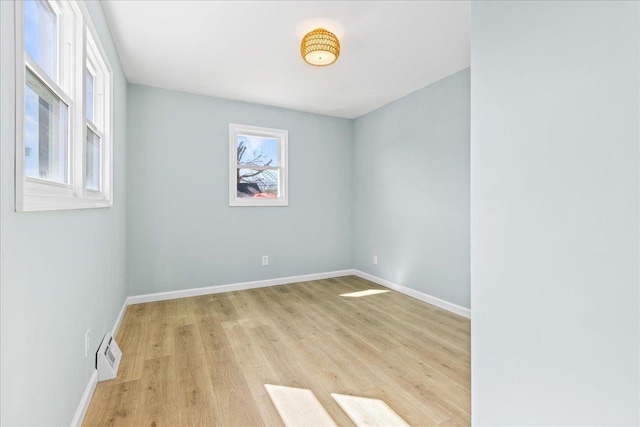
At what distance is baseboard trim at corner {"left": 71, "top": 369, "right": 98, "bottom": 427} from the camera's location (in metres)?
1.44

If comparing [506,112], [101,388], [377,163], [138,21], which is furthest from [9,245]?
[377,163]

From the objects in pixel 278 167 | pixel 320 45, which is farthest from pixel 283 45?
pixel 278 167

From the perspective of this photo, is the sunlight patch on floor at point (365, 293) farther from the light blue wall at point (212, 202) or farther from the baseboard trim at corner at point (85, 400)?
the baseboard trim at corner at point (85, 400)

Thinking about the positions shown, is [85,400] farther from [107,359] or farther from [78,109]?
[78,109]

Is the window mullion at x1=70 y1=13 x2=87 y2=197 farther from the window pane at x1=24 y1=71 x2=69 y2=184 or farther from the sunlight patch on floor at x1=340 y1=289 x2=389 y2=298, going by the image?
the sunlight patch on floor at x1=340 y1=289 x2=389 y2=298

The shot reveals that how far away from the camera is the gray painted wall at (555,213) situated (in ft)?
2.15

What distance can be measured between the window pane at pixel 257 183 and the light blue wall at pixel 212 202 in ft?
0.70

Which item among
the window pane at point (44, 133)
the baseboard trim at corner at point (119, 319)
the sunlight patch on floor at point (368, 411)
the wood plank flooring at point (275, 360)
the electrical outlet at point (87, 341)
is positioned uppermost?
the window pane at point (44, 133)

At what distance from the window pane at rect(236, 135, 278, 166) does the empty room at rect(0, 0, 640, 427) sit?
0.14ft

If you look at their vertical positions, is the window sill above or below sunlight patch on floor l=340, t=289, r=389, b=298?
above

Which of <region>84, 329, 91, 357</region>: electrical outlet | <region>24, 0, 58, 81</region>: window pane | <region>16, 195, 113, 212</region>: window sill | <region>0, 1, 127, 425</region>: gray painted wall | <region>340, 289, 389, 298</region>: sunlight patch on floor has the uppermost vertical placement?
<region>24, 0, 58, 81</region>: window pane

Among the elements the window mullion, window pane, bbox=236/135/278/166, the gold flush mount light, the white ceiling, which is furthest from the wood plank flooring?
the white ceiling

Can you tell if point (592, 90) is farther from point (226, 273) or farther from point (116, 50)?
point (226, 273)

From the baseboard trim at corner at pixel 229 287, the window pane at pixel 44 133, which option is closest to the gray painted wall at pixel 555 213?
the window pane at pixel 44 133
